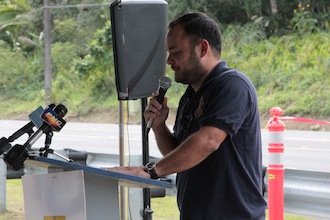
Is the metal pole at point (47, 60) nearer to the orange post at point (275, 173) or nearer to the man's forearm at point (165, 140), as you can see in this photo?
the orange post at point (275, 173)

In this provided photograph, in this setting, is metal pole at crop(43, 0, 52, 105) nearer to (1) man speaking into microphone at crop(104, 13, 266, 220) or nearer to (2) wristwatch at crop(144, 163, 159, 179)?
(1) man speaking into microphone at crop(104, 13, 266, 220)

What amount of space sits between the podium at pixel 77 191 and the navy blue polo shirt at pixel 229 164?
208mm

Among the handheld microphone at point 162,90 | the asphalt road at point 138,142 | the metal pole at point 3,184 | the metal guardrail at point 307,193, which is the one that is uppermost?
the handheld microphone at point 162,90

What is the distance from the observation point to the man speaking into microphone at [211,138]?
262 centimetres

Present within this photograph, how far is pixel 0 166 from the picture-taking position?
6.46 metres

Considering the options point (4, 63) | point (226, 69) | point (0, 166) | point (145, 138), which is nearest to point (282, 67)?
point (4, 63)

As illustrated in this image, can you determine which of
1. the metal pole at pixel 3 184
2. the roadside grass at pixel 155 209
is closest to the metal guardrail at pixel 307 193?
the roadside grass at pixel 155 209

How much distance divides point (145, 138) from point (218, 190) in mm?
1701

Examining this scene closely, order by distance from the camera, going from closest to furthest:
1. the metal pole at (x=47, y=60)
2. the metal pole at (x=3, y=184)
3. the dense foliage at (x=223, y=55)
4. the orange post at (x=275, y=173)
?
the orange post at (x=275, y=173), the metal pole at (x=3, y=184), the dense foliage at (x=223, y=55), the metal pole at (x=47, y=60)

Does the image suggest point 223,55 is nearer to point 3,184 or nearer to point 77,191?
point 3,184

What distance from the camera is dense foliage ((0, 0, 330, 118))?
663 inches

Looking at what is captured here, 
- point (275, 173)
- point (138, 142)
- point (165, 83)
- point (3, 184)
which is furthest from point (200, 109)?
point (138, 142)

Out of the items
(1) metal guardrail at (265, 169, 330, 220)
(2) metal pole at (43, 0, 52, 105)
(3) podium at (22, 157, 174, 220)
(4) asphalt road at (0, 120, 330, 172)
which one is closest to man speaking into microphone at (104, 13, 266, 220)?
(3) podium at (22, 157, 174, 220)

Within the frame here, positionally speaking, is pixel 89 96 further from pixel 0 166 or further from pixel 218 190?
pixel 218 190
